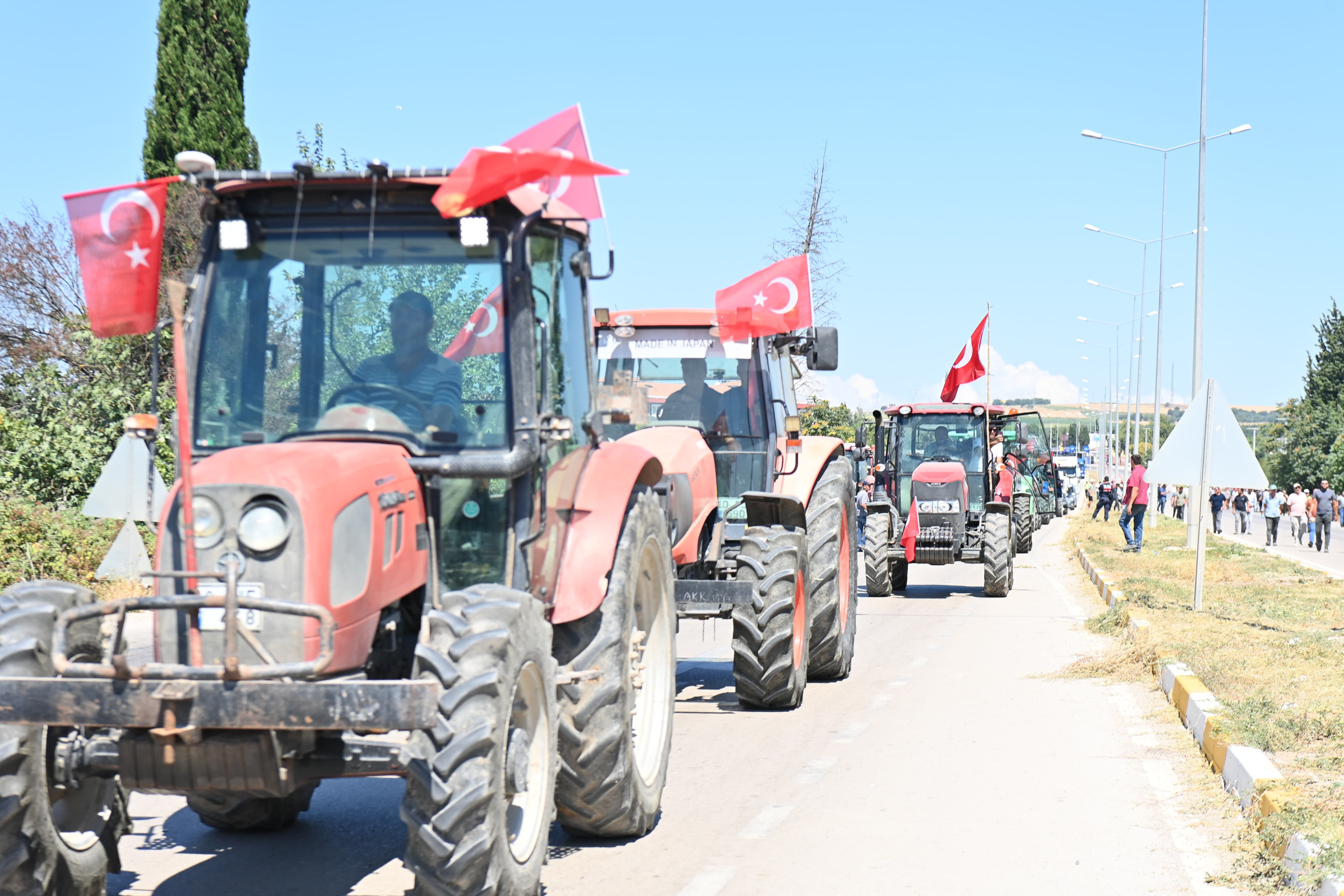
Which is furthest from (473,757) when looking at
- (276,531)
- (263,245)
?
(263,245)

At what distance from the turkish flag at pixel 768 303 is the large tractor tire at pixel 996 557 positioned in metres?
9.49

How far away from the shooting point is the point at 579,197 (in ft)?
20.7

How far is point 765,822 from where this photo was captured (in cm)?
687

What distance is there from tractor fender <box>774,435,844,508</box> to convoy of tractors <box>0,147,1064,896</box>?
11.8 ft

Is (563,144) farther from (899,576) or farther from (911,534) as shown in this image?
(899,576)

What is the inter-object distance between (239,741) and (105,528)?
13.1 meters

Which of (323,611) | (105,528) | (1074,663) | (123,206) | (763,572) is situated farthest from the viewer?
(105,528)

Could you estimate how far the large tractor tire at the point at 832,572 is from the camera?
1055 centimetres

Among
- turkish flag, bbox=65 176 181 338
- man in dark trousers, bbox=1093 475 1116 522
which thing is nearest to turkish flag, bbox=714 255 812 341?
turkish flag, bbox=65 176 181 338

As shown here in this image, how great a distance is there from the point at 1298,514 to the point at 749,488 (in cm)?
3249

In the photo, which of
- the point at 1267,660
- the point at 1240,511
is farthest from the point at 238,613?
the point at 1240,511

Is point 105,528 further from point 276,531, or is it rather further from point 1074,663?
point 276,531

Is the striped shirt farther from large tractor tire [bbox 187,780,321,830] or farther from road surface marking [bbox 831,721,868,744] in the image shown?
road surface marking [bbox 831,721,868,744]

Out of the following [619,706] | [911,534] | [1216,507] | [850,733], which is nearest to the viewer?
[619,706]
